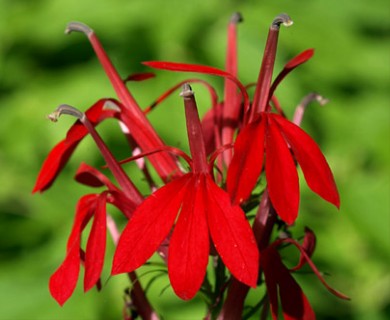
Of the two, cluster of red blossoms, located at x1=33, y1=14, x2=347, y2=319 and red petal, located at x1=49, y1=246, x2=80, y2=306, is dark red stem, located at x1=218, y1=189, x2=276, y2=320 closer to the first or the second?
cluster of red blossoms, located at x1=33, y1=14, x2=347, y2=319

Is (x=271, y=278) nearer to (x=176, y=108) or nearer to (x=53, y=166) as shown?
(x=53, y=166)

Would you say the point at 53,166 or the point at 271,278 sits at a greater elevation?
the point at 53,166

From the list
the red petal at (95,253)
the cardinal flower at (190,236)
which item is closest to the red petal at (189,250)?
the cardinal flower at (190,236)

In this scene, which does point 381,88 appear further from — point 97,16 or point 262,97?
point 262,97

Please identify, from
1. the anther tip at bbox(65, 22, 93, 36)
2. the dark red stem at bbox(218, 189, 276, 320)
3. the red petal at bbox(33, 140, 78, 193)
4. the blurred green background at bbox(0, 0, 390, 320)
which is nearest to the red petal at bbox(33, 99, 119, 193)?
the red petal at bbox(33, 140, 78, 193)

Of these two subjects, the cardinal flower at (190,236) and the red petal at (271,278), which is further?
the red petal at (271,278)

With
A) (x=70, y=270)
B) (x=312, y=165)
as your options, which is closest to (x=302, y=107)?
(x=312, y=165)

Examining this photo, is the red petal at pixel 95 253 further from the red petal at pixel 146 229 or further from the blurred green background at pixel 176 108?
the blurred green background at pixel 176 108
